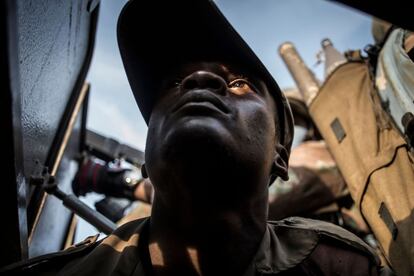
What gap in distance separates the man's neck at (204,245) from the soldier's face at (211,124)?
281mm

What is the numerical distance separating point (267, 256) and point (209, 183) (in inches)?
19.8

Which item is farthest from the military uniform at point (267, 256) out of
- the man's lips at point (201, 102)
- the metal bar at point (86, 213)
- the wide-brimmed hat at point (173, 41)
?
the wide-brimmed hat at point (173, 41)

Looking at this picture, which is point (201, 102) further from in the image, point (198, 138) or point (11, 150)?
point (11, 150)

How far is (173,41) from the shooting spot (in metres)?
2.00

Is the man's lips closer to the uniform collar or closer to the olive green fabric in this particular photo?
the uniform collar

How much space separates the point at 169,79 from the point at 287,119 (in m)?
Result: 0.88

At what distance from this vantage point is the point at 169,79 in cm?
192

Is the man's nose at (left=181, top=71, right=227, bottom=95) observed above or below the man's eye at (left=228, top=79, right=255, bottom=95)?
above

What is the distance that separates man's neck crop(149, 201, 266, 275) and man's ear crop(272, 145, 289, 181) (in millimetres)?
404

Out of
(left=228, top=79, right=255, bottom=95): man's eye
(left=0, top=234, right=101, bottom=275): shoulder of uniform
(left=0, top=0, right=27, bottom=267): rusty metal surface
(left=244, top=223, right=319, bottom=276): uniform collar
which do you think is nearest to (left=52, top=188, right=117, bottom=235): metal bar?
(left=0, top=234, right=101, bottom=275): shoulder of uniform

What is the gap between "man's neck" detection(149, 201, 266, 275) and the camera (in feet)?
5.01

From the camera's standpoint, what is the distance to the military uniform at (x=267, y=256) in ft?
4.81

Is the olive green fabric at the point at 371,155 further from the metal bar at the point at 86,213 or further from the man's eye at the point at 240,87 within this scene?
the metal bar at the point at 86,213

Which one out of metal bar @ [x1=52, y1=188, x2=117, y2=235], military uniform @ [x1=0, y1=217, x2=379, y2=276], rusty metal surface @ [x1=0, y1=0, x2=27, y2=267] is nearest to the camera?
rusty metal surface @ [x1=0, y1=0, x2=27, y2=267]
